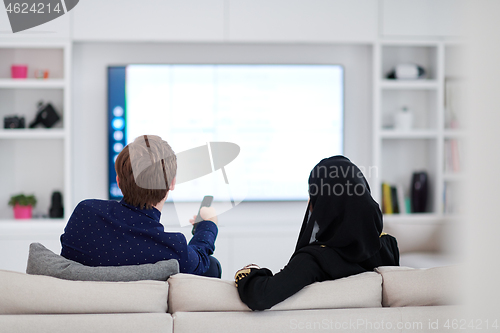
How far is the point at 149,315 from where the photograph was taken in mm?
947

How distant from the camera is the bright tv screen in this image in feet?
10.2

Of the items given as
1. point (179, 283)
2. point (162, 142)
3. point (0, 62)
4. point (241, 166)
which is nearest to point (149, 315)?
point (179, 283)

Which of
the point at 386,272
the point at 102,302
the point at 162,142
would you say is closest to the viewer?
the point at 102,302

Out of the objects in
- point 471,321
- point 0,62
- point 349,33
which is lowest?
point 471,321

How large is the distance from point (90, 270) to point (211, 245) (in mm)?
436

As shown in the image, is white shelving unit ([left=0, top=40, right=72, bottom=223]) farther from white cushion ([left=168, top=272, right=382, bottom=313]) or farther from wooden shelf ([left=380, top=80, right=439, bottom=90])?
wooden shelf ([left=380, top=80, right=439, bottom=90])

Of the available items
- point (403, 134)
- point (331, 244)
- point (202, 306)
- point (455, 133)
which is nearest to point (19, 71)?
point (202, 306)

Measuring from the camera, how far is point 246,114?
10.4 feet

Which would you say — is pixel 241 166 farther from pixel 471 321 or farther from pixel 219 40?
pixel 471 321

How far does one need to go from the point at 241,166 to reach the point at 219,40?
0.98m

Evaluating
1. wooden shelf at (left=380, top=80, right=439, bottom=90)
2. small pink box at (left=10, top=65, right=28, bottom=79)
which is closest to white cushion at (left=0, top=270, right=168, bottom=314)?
small pink box at (left=10, top=65, right=28, bottom=79)

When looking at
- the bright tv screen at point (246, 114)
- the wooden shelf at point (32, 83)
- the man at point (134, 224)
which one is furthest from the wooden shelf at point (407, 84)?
the wooden shelf at point (32, 83)

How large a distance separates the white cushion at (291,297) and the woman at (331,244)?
3 centimetres

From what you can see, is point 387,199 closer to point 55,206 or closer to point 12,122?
point 55,206
